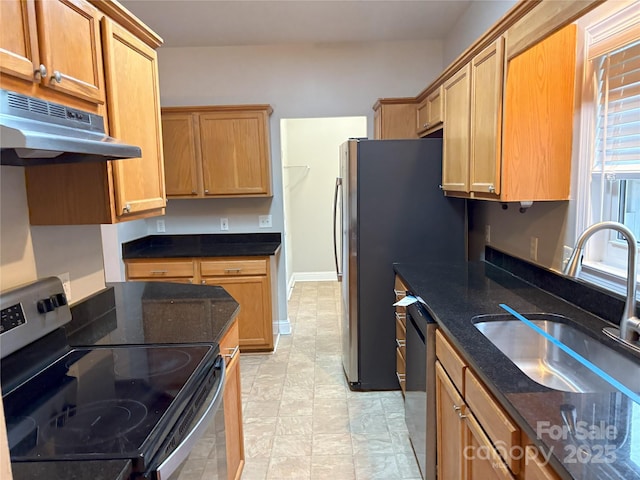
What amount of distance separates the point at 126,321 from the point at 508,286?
185cm

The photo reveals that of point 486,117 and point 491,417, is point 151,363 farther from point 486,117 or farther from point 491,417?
point 486,117

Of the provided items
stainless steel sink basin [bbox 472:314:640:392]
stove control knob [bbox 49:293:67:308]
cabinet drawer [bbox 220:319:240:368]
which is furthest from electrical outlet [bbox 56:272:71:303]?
stainless steel sink basin [bbox 472:314:640:392]

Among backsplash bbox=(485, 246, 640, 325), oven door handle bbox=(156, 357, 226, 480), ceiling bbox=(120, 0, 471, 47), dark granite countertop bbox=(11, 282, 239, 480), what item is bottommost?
oven door handle bbox=(156, 357, 226, 480)

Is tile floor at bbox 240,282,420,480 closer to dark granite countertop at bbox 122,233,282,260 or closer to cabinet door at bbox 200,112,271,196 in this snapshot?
dark granite countertop at bbox 122,233,282,260

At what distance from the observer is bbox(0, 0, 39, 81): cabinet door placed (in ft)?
3.58

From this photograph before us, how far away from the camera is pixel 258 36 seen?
3.62 metres

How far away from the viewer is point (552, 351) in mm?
1618

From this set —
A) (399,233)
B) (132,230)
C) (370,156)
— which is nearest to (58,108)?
(370,156)

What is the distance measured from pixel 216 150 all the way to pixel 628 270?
10.0 ft

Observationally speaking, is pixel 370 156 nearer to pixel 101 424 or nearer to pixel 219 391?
pixel 219 391

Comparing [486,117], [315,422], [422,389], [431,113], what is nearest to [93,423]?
[422,389]

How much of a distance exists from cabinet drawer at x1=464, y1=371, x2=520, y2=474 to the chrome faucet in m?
0.47

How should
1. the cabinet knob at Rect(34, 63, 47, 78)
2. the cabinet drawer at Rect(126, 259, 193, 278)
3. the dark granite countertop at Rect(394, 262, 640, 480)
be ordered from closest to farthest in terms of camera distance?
the dark granite countertop at Rect(394, 262, 640, 480)
the cabinet knob at Rect(34, 63, 47, 78)
the cabinet drawer at Rect(126, 259, 193, 278)

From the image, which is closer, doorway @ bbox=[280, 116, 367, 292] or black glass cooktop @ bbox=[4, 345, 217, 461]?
black glass cooktop @ bbox=[4, 345, 217, 461]
